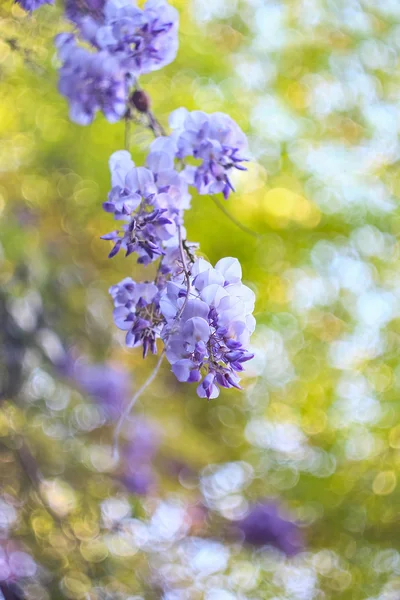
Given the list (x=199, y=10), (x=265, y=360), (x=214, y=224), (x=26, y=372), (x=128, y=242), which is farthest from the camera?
(x=265, y=360)

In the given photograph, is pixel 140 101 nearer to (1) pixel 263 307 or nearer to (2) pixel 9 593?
(2) pixel 9 593

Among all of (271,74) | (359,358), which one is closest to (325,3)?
(271,74)

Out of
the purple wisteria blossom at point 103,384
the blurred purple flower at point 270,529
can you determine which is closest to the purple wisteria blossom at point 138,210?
Result: the purple wisteria blossom at point 103,384

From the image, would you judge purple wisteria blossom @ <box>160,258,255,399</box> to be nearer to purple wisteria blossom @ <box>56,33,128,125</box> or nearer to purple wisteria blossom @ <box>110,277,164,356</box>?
purple wisteria blossom @ <box>110,277,164,356</box>

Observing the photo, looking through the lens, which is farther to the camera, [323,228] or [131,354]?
[131,354]

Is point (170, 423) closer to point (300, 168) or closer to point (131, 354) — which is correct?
point (131, 354)

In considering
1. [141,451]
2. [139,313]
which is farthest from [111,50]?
[141,451]
